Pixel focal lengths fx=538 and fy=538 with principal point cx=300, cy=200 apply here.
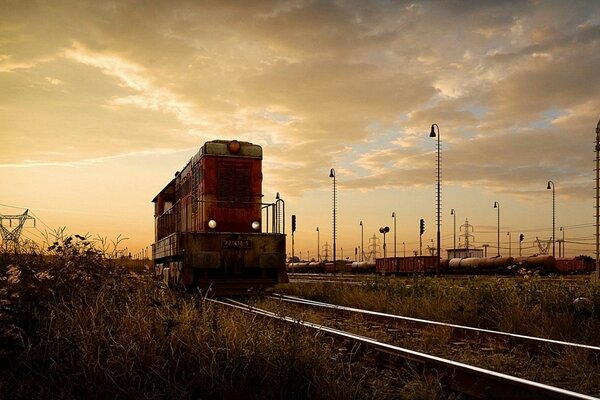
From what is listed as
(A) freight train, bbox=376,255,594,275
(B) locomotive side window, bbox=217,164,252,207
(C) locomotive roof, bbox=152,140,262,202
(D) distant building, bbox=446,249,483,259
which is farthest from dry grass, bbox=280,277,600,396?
(D) distant building, bbox=446,249,483,259

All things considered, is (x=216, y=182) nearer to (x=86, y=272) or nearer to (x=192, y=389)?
(x=86, y=272)

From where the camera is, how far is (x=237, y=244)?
45.2 ft

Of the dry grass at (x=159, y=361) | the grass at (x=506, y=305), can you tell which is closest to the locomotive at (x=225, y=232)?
the grass at (x=506, y=305)

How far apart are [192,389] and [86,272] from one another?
3911 millimetres

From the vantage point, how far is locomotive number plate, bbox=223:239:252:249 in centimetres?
1368

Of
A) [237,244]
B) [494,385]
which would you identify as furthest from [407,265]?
[494,385]

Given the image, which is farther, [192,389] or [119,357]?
[119,357]

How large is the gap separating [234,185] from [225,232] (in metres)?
1.66

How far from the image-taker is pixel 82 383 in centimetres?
450

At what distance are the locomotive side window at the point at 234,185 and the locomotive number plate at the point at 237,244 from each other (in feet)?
4.67

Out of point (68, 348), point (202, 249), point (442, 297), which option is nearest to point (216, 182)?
point (202, 249)

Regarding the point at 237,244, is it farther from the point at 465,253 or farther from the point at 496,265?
the point at 465,253

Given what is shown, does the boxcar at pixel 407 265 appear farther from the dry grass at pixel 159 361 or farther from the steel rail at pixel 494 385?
the steel rail at pixel 494 385

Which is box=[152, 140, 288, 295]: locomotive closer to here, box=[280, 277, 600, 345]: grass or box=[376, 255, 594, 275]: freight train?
box=[280, 277, 600, 345]: grass
